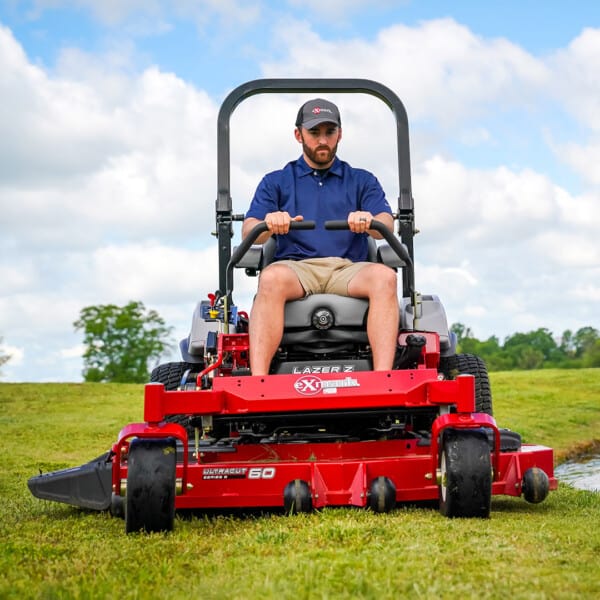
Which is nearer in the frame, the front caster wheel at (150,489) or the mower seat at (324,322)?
the front caster wheel at (150,489)

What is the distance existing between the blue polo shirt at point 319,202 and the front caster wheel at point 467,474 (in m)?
1.84

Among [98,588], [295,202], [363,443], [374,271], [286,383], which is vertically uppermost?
[295,202]

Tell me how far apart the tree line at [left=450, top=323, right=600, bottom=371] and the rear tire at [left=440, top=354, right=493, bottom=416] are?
185ft

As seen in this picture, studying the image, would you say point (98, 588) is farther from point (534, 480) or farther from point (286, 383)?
point (534, 480)

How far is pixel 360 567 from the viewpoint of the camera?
3246 millimetres

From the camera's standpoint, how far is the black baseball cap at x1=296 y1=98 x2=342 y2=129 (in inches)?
232

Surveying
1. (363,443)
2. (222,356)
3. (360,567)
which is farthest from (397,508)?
(360,567)

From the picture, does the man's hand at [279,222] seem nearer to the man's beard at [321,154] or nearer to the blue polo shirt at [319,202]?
the blue polo shirt at [319,202]

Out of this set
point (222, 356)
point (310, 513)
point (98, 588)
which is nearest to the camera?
point (98, 588)

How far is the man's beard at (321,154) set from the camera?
598 centimetres

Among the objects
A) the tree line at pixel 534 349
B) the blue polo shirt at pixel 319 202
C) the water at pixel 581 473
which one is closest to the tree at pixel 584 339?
the tree line at pixel 534 349

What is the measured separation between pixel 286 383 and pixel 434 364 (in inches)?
45.7

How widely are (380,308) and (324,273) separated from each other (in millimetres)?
486

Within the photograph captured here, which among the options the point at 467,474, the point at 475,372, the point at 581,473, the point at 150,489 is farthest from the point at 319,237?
the point at 581,473
